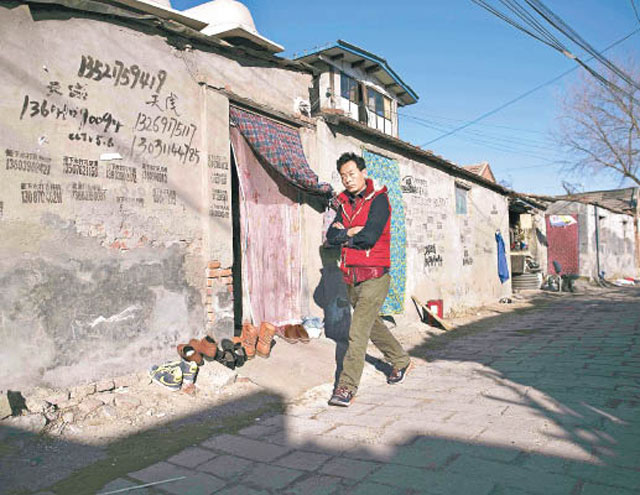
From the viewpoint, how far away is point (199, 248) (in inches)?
194

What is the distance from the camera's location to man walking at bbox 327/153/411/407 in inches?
155

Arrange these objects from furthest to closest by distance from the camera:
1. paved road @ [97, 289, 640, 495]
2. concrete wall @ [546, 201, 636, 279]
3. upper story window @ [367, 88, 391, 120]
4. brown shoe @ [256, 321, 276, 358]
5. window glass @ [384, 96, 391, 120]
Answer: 1. concrete wall @ [546, 201, 636, 279]
2. window glass @ [384, 96, 391, 120]
3. upper story window @ [367, 88, 391, 120]
4. brown shoe @ [256, 321, 276, 358]
5. paved road @ [97, 289, 640, 495]

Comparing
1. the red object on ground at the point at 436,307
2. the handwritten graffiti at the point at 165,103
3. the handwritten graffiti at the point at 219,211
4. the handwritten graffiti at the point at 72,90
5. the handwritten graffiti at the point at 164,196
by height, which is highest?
the handwritten graffiti at the point at 165,103

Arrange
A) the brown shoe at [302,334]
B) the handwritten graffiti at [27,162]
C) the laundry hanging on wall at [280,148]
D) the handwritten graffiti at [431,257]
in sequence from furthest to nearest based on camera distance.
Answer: the handwritten graffiti at [431,257] → the brown shoe at [302,334] → the laundry hanging on wall at [280,148] → the handwritten graffiti at [27,162]

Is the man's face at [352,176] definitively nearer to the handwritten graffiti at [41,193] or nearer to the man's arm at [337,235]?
the man's arm at [337,235]

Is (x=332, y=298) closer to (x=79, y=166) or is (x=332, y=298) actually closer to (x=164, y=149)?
(x=164, y=149)

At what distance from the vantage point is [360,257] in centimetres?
415

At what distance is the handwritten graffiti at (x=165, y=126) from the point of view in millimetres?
4492

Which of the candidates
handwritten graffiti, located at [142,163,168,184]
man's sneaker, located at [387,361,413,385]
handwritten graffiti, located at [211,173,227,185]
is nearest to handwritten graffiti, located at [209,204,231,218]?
handwritten graffiti, located at [211,173,227,185]

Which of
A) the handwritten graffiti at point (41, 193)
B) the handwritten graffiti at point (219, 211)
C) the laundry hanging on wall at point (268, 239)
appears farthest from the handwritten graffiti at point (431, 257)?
the handwritten graffiti at point (41, 193)

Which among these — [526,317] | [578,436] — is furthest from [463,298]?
[578,436]

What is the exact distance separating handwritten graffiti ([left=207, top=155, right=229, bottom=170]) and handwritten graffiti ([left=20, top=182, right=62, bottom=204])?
1583 mm

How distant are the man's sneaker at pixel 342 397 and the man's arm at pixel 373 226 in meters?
1.18

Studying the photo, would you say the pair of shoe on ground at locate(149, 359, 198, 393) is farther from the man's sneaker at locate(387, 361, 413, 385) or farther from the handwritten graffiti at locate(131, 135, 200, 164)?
the handwritten graffiti at locate(131, 135, 200, 164)
